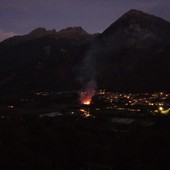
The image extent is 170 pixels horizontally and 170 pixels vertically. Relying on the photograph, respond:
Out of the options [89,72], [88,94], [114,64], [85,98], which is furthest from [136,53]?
[85,98]

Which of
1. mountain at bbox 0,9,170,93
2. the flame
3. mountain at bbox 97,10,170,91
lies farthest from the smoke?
the flame

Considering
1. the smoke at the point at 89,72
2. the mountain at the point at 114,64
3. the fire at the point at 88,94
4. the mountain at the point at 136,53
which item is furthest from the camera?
the smoke at the point at 89,72

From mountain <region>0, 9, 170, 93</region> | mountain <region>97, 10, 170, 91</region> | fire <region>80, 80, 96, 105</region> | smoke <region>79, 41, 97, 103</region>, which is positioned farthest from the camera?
smoke <region>79, 41, 97, 103</region>

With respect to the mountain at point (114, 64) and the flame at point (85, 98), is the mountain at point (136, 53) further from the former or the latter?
the flame at point (85, 98)

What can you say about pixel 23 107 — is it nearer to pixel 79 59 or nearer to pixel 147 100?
pixel 147 100

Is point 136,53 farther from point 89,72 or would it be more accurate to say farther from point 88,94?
point 88,94

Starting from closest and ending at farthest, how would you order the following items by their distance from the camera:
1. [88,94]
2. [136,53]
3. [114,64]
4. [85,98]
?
[85,98]
[88,94]
[114,64]
[136,53]

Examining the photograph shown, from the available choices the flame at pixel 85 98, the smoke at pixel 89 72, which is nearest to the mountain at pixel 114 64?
the smoke at pixel 89 72

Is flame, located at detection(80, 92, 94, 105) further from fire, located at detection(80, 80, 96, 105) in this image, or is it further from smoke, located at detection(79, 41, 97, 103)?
smoke, located at detection(79, 41, 97, 103)

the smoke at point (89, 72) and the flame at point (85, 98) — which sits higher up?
the smoke at point (89, 72)
